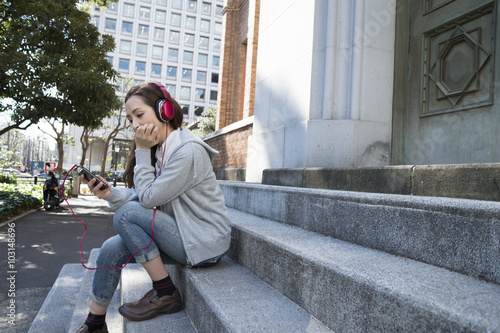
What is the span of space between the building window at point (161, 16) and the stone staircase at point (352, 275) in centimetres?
5280

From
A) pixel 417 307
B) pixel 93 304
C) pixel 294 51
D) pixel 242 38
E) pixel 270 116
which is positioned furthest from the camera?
pixel 242 38

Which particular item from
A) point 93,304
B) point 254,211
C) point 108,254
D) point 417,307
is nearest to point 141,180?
point 108,254

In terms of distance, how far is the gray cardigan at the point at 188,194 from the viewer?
2.11 m

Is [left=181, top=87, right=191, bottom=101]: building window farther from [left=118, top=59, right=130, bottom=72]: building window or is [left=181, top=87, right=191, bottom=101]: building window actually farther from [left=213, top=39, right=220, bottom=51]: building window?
[left=118, top=59, right=130, bottom=72]: building window

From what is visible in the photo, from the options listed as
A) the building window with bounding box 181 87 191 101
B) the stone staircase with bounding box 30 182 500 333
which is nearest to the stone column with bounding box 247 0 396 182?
the stone staircase with bounding box 30 182 500 333

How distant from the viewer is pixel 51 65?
924 centimetres

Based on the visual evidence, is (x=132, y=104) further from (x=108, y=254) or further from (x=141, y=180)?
(x=108, y=254)

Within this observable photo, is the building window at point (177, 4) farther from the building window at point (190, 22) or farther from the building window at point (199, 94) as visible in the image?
the building window at point (199, 94)

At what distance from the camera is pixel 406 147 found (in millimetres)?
3523

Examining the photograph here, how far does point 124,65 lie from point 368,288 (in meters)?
51.9

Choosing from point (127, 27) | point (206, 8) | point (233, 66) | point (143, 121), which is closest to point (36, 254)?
point (143, 121)

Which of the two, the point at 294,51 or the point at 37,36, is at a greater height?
the point at 37,36

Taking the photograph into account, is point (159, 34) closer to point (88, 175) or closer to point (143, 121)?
point (143, 121)

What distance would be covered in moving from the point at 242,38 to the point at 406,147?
338 inches
